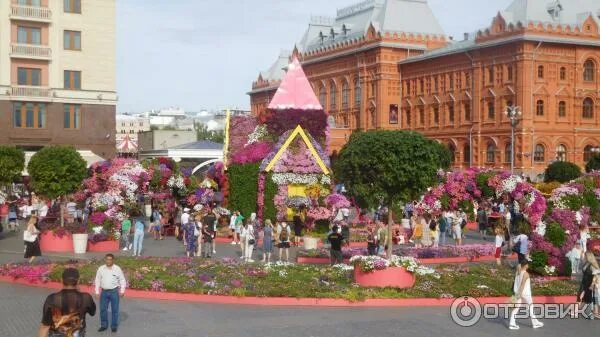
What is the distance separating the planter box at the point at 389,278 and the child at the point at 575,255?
4.90 metres

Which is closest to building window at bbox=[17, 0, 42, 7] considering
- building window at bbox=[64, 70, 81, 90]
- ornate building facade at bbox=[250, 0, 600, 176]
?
building window at bbox=[64, 70, 81, 90]

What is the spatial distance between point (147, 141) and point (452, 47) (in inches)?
1183

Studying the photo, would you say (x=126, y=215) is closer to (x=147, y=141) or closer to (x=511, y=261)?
(x=511, y=261)

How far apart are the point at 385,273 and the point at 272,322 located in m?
3.96

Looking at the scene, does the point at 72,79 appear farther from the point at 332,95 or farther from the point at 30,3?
the point at 332,95

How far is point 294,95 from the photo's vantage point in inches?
1469

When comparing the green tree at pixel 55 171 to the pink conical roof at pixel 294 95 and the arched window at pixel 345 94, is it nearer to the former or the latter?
the pink conical roof at pixel 294 95

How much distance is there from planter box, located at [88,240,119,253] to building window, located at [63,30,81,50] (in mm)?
25982

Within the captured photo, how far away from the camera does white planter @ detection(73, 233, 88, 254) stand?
28.1 m

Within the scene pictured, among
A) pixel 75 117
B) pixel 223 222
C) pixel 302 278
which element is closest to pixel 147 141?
pixel 75 117

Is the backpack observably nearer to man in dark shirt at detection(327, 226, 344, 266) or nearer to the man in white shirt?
man in dark shirt at detection(327, 226, 344, 266)

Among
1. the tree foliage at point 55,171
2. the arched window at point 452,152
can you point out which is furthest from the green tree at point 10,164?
the arched window at point 452,152

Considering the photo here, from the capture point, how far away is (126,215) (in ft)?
101

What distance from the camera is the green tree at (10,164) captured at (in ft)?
125
